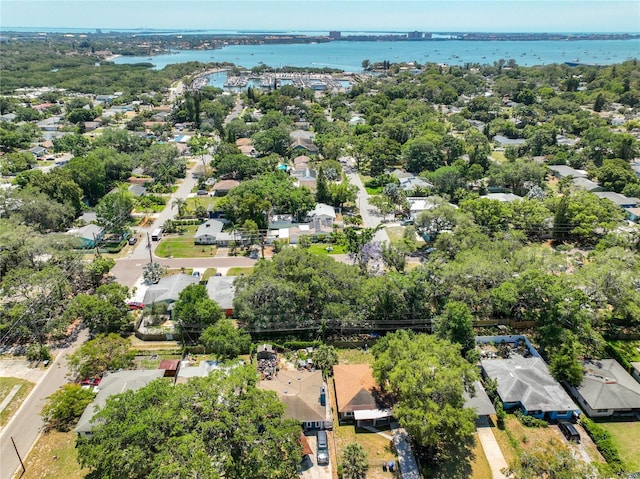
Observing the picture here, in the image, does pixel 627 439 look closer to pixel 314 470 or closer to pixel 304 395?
pixel 314 470

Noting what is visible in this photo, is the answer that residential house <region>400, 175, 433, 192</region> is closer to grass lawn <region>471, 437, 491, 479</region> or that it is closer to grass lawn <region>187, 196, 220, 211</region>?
grass lawn <region>187, 196, 220, 211</region>

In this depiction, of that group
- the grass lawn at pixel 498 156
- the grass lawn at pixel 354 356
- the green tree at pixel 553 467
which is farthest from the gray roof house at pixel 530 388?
the grass lawn at pixel 498 156

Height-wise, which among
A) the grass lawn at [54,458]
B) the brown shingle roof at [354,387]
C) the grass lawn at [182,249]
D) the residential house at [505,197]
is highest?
the residential house at [505,197]

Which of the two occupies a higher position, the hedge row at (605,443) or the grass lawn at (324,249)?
→ the hedge row at (605,443)

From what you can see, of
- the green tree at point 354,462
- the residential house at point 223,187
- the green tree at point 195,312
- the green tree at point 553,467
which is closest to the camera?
the green tree at point 553,467

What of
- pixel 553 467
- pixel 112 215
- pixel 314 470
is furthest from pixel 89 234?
pixel 553 467

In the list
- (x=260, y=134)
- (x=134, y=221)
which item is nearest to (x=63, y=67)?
(x=260, y=134)

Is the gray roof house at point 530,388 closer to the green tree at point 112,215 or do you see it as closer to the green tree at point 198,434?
the green tree at point 198,434
